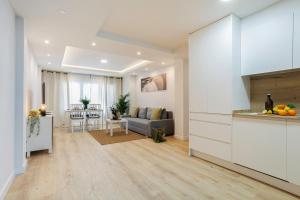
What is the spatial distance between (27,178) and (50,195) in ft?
2.29

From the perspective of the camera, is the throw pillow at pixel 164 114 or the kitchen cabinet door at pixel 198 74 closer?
the kitchen cabinet door at pixel 198 74

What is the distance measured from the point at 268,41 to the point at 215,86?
941mm

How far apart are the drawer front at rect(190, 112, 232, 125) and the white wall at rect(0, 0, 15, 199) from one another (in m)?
2.82

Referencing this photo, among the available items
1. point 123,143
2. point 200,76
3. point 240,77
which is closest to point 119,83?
point 123,143

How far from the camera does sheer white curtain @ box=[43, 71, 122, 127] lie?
6.41 metres

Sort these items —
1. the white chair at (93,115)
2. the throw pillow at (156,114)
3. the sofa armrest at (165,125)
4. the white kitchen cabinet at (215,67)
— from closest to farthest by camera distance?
the white kitchen cabinet at (215,67) < the sofa armrest at (165,125) < the throw pillow at (156,114) < the white chair at (93,115)

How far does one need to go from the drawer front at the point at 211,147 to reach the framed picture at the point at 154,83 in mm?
2924

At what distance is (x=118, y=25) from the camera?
111 inches

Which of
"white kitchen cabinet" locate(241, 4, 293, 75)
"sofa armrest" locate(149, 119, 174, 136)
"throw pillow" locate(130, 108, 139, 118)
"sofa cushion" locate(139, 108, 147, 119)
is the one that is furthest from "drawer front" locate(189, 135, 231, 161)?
"throw pillow" locate(130, 108, 139, 118)

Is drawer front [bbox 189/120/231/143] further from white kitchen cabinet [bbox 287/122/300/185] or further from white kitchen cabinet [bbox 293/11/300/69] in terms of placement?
white kitchen cabinet [bbox 293/11/300/69]

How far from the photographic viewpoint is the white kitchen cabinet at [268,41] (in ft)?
6.66

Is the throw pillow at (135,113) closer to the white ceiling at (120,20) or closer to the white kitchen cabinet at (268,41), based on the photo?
the white ceiling at (120,20)

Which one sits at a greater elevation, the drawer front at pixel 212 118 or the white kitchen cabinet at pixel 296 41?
the white kitchen cabinet at pixel 296 41

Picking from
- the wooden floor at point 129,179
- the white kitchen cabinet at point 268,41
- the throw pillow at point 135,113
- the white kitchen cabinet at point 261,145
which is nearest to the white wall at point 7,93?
the wooden floor at point 129,179
